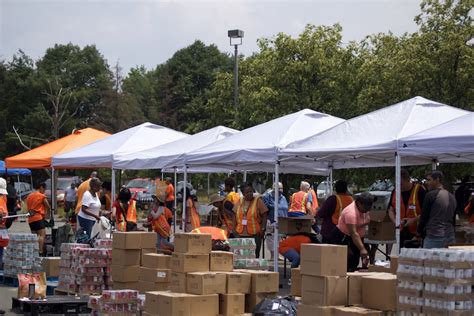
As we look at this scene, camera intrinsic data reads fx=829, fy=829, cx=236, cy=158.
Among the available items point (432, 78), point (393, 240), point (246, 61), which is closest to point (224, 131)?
point (393, 240)

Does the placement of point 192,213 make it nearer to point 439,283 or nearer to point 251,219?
point 251,219

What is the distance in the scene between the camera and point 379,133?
12156 millimetres

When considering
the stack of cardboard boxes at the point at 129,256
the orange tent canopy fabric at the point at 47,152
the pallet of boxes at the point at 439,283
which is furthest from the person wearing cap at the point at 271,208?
the pallet of boxes at the point at 439,283

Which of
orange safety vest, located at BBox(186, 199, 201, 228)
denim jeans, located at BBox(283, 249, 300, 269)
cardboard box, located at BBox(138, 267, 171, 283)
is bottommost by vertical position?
cardboard box, located at BBox(138, 267, 171, 283)

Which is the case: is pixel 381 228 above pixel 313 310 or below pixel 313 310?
above

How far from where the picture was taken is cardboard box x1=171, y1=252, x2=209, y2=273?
9.99 meters

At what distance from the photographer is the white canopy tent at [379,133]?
38.5ft

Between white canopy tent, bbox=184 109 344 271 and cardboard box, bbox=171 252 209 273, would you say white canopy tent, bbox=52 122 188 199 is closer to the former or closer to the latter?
white canopy tent, bbox=184 109 344 271

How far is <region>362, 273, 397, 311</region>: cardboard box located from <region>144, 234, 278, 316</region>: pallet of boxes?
1.66 meters

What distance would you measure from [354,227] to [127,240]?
124 inches

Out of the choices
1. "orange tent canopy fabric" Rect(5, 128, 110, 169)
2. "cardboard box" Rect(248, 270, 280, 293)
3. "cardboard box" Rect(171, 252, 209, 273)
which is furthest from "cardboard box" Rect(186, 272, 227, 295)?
"orange tent canopy fabric" Rect(5, 128, 110, 169)

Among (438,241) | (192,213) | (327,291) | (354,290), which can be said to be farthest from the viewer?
(192,213)

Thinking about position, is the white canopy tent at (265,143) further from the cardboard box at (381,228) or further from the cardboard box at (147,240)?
the cardboard box at (147,240)

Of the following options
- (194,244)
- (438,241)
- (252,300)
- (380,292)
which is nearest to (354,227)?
(438,241)
